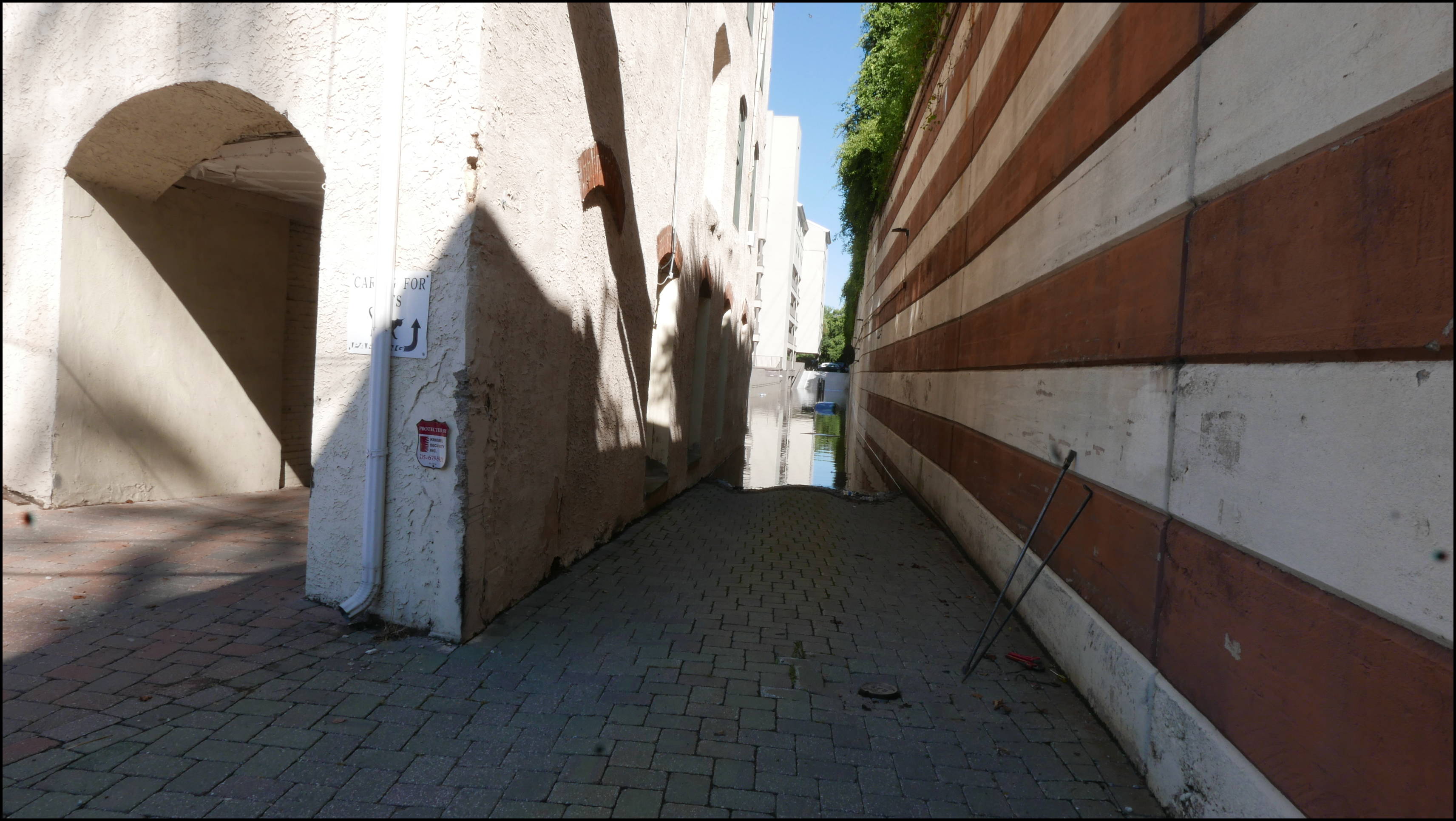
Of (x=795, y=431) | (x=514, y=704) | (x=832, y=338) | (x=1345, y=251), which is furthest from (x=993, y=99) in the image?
(x=832, y=338)

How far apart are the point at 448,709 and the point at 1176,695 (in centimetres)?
288

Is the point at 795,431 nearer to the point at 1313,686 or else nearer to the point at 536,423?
the point at 536,423

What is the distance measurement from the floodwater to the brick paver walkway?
684cm

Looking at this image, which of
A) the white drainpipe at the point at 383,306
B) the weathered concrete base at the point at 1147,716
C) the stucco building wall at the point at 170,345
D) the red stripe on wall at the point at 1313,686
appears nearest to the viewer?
the red stripe on wall at the point at 1313,686

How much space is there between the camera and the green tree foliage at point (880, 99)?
1040cm

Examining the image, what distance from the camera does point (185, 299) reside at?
6.36 metres

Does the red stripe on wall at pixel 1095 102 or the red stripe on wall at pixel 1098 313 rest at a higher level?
the red stripe on wall at pixel 1095 102

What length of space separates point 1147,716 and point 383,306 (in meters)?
3.99

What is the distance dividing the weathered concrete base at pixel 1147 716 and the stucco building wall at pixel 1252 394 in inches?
0.6

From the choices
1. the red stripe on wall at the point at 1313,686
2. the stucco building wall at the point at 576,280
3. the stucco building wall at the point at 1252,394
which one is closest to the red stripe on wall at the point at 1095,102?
the stucco building wall at the point at 1252,394

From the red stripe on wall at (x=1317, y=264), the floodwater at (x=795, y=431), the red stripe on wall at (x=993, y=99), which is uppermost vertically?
the red stripe on wall at (x=993, y=99)

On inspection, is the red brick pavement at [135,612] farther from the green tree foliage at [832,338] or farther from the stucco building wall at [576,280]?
the green tree foliage at [832,338]

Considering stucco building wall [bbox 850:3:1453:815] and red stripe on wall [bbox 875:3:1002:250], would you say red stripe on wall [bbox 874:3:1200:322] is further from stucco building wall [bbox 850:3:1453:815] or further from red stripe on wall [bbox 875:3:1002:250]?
red stripe on wall [bbox 875:3:1002:250]

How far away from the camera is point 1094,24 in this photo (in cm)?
402
